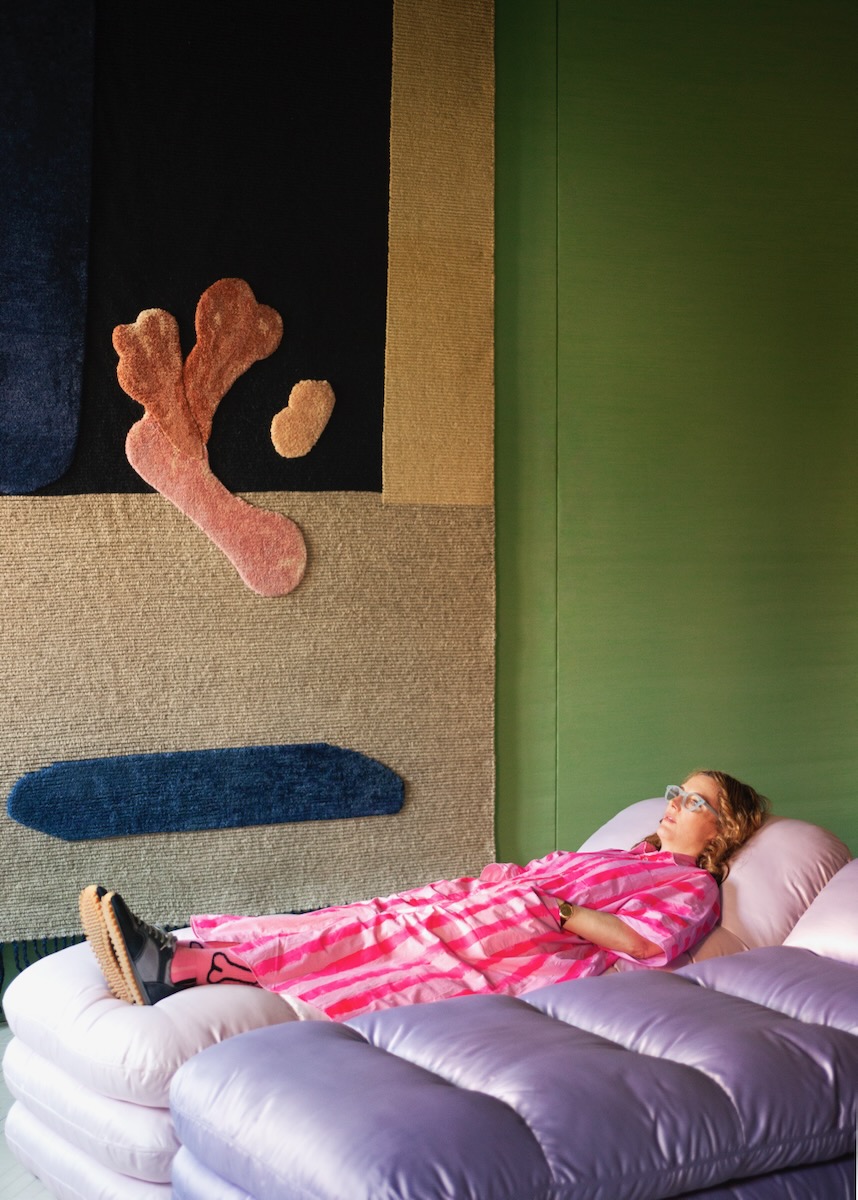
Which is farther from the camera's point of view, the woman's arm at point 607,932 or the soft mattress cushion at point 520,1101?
the woman's arm at point 607,932

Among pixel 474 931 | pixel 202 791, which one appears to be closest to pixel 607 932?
pixel 474 931

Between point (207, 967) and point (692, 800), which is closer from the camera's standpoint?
point (207, 967)

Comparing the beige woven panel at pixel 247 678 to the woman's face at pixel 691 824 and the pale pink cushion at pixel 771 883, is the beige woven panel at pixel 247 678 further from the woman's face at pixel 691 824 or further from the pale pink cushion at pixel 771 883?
the pale pink cushion at pixel 771 883

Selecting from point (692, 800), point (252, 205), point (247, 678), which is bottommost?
point (692, 800)

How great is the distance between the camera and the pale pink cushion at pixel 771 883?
8.42ft

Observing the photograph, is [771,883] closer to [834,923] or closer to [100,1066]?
[834,923]

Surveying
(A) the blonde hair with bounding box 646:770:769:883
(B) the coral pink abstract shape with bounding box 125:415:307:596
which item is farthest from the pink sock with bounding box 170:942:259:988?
(B) the coral pink abstract shape with bounding box 125:415:307:596

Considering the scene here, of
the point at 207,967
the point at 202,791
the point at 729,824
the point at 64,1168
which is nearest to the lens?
the point at 64,1168

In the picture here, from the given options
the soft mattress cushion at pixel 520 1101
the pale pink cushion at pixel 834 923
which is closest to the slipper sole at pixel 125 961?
the soft mattress cushion at pixel 520 1101

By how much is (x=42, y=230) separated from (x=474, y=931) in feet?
6.47

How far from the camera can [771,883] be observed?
2.63m

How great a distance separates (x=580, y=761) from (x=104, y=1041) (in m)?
1.93

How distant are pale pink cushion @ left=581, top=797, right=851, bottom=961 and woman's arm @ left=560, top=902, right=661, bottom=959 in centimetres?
14

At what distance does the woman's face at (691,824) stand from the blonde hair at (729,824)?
0.04 ft
